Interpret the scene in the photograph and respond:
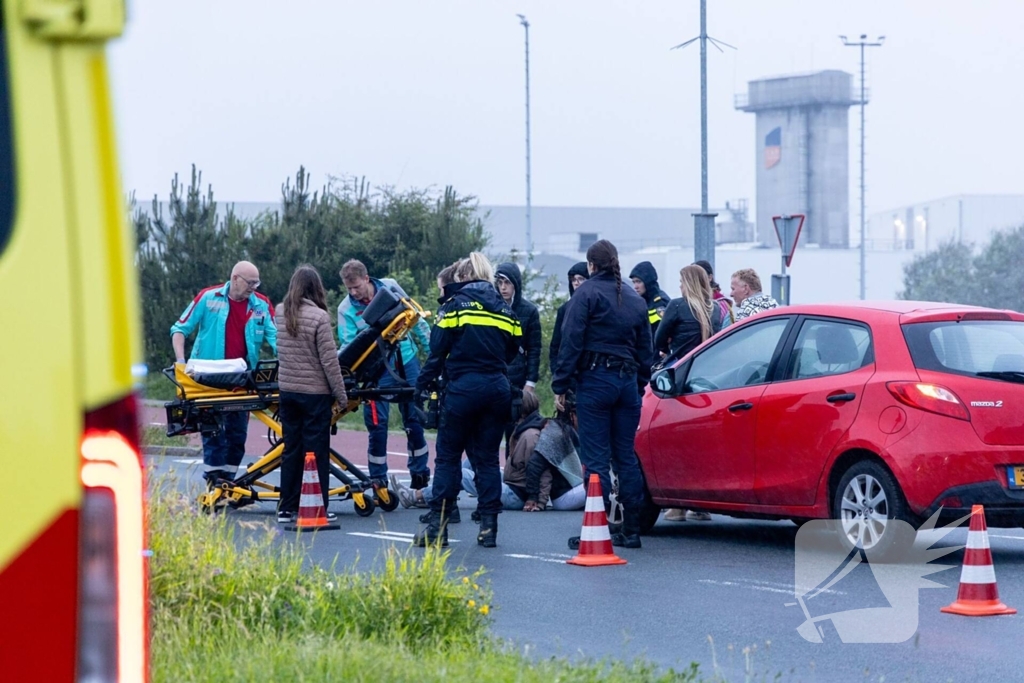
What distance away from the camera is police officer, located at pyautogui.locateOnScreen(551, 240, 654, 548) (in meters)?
10.2

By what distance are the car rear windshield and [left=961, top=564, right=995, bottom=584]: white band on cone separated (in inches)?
66.5

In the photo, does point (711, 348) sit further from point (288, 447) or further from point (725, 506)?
point (288, 447)

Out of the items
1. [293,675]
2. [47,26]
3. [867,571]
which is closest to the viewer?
[47,26]

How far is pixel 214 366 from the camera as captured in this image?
11.6 m

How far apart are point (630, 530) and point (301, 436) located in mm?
2562

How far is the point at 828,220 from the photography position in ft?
358

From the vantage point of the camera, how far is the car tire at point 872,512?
923cm

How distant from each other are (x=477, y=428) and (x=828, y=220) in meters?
102

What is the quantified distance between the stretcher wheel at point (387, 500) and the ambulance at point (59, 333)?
10206mm

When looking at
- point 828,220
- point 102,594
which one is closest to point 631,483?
point 102,594

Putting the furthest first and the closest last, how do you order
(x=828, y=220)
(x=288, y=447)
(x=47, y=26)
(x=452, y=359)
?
1. (x=828, y=220)
2. (x=288, y=447)
3. (x=452, y=359)
4. (x=47, y=26)

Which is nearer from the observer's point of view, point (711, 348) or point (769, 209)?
point (711, 348)

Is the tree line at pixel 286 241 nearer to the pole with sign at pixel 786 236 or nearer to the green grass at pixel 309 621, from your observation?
the pole with sign at pixel 786 236

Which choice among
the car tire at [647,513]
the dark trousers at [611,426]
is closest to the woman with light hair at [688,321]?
the car tire at [647,513]
